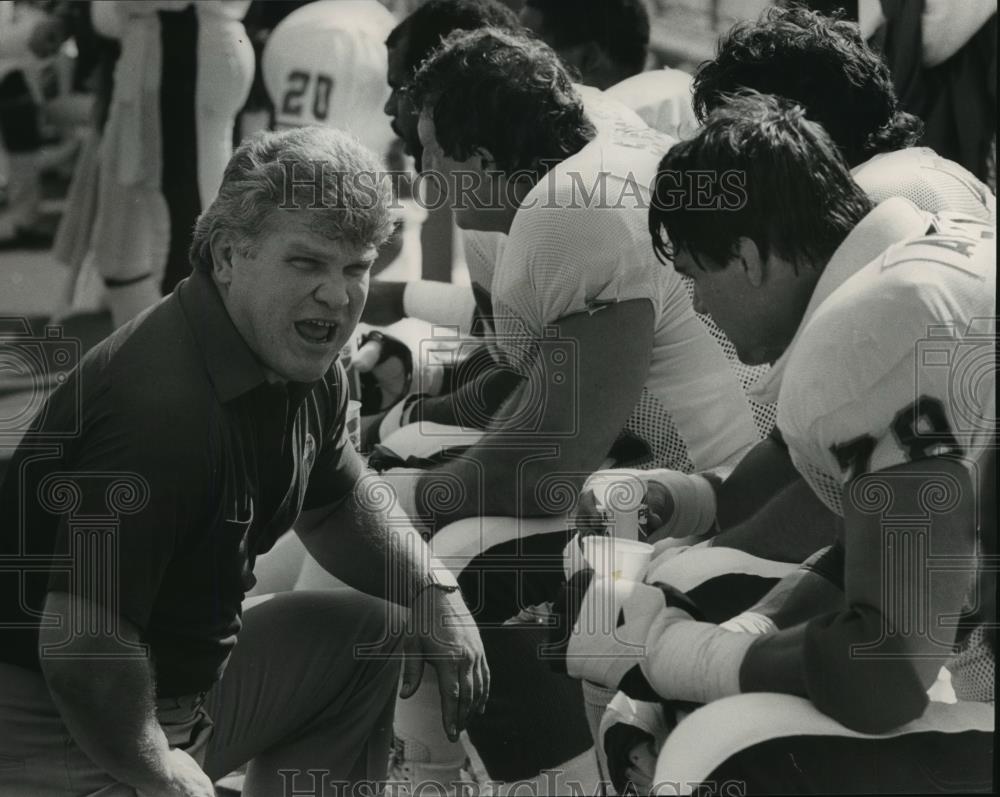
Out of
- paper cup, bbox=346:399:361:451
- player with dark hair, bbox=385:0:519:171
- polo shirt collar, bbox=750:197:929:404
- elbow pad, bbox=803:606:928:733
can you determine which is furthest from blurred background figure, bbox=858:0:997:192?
elbow pad, bbox=803:606:928:733

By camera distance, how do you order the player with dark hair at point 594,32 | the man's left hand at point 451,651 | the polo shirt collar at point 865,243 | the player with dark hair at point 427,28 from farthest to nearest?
the player with dark hair at point 594,32 → the player with dark hair at point 427,28 → the man's left hand at point 451,651 → the polo shirt collar at point 865,243

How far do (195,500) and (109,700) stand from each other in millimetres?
275

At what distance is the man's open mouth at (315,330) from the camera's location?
2.05 meters

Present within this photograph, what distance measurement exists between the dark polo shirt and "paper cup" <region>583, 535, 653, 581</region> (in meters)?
0.45

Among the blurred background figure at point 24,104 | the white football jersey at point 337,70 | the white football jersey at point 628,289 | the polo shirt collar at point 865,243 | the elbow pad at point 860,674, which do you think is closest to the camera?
the elbow pad at point 860,674

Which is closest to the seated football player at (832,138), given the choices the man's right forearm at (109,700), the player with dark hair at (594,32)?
the man's right forearm at (109,700)

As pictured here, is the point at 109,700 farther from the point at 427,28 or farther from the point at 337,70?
Result: the point at 337,70

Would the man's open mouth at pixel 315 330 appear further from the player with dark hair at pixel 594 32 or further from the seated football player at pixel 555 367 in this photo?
the player with dark hair at pixel 594 32

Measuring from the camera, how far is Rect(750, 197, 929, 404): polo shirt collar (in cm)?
186

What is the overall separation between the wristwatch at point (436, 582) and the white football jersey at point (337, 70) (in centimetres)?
199

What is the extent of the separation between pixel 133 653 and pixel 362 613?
1.72ft

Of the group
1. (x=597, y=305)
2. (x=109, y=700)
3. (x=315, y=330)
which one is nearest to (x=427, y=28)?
(x=597, y=305)

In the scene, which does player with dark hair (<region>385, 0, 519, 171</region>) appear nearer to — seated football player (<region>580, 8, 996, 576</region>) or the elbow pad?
seated football player (<region>580, 8, 996, 576</region>)

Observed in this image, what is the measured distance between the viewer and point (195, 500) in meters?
1.94
